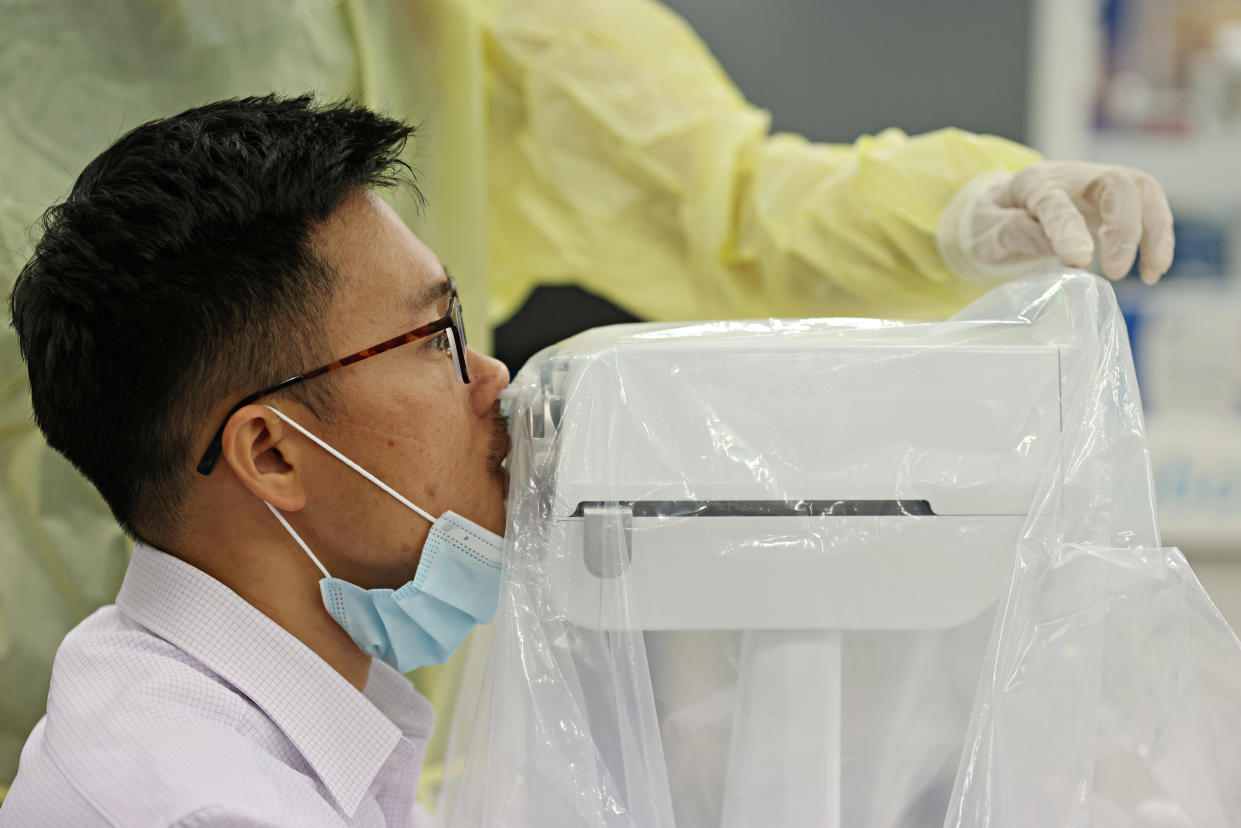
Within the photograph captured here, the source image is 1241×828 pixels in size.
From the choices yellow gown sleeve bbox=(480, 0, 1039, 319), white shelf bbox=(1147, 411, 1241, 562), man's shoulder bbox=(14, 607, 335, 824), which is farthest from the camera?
white shelf bbox=(1147, 411, 1241, 562)

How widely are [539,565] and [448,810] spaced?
0.76 ft

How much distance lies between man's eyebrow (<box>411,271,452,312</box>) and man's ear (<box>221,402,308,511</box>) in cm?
12

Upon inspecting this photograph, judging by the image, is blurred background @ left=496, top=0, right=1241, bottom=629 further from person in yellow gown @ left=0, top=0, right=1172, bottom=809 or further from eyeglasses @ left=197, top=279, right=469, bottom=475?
eyeglasses @ left=197, top=279, right=469, bottom=475

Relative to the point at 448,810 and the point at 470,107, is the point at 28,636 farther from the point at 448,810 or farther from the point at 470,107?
the point at 470,107

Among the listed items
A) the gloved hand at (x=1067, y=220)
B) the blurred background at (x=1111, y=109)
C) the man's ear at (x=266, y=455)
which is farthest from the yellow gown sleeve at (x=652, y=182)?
the man's ear at (x=266, y=455)

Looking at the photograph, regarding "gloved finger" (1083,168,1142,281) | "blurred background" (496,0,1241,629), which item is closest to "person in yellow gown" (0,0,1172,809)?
"gloved finger" (1083,168,1142,281)

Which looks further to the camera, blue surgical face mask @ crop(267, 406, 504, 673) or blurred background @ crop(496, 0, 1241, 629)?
blurred background @ crop(496, 0, 1241, 629)

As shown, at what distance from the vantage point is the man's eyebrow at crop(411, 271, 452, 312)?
704mm

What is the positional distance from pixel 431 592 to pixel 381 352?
171 mm

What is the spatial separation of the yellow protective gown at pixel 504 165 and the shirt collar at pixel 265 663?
266mm

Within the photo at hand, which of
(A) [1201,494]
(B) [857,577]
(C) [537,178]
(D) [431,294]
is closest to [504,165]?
(C) [537,178]

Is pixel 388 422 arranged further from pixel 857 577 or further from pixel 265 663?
pixel 857 577

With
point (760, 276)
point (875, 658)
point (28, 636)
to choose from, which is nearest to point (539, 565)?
point (875, 658)

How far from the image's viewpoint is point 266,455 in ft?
2.26
